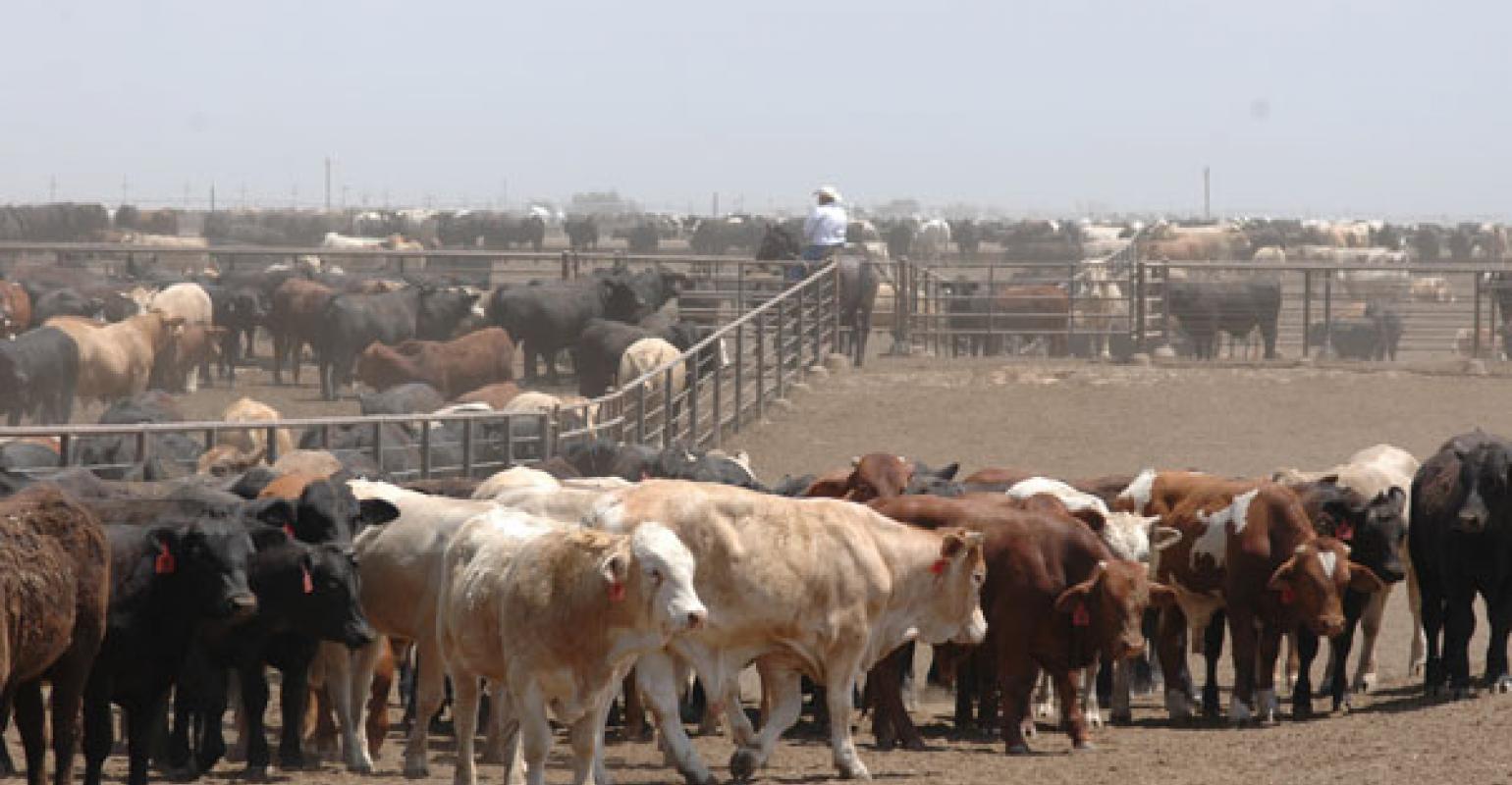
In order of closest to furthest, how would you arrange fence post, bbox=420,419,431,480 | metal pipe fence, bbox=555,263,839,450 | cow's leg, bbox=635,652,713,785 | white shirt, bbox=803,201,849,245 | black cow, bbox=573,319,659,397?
cow's leg, bbox=635,652,713,785
fence post, bbox=420,419,431,480
metal pipe fence, bbox=555,263,839,450
black cow, bbox=573,319,659,397
white shirt, bbox=803,201,849,245

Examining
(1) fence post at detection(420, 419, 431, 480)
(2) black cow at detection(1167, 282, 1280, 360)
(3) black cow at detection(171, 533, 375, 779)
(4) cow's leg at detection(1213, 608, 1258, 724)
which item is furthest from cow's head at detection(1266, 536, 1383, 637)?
(2) black cow at detection(1167, 282, 1280, 360)

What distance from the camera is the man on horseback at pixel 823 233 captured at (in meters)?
27.8

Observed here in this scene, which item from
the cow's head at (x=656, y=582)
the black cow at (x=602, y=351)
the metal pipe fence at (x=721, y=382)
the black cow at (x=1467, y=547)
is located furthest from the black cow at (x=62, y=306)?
the cow's head at (x=656, y=582)

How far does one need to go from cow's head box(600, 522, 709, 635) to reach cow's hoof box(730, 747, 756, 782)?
1337mm

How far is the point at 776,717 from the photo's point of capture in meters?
10.8

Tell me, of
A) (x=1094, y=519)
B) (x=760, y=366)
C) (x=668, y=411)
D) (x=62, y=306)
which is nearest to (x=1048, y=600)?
(x=1094, y=519)

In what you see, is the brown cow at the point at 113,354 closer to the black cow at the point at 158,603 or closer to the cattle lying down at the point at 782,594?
the cattle lying down at the point at 782,594

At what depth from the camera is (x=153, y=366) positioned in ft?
91.2

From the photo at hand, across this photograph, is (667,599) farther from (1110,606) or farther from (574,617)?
(1110,606)

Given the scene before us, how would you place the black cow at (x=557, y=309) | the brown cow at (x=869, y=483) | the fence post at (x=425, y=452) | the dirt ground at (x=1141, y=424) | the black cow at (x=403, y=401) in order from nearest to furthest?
the dirt ground at (x=1141, y=424), the brown cow at (x=869, y=483), the fence post at (x=425, y=452), the black cow at (x=403, y=401), the black cow at (x=557, y=309)

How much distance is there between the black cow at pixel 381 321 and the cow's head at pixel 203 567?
17029 mm

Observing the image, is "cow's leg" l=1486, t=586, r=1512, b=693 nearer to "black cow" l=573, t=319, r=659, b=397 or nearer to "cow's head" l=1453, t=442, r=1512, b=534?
"cow's head" l=1453, t=442, r=1512, b=534

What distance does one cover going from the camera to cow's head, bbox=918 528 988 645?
11211 mm

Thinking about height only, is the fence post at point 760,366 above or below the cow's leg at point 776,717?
above
